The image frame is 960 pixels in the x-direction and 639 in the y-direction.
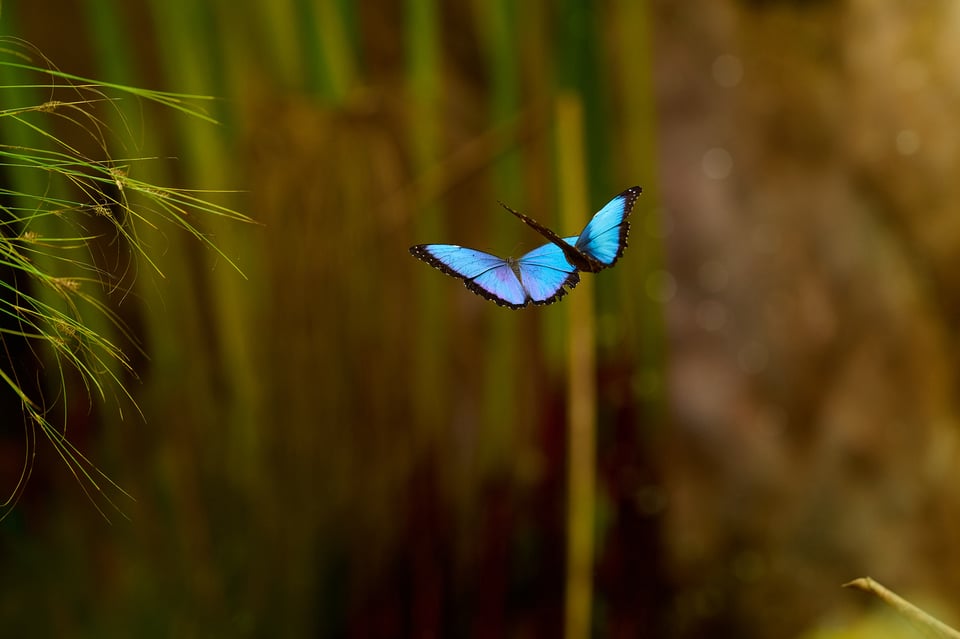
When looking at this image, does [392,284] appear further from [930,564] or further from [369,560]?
[930,564]

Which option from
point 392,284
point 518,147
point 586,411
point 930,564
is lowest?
point 930,564

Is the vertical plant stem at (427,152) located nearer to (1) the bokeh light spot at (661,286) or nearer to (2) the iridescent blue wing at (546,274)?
(1) the bokeh light spot at (661,286)

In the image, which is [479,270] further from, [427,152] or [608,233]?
[427,152]

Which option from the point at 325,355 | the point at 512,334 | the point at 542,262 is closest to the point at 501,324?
the point at 512,334

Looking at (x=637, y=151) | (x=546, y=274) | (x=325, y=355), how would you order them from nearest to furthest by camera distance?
(x=546, y=274), (x=325, y=355), (x=637, y=151)

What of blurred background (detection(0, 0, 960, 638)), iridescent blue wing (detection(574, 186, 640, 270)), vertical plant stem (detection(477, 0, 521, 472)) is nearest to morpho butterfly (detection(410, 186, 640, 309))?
iridescent blue wing (detection(574, 186, 640, 270))

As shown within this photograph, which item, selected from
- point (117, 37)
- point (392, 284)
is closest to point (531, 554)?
point (392, 284)
